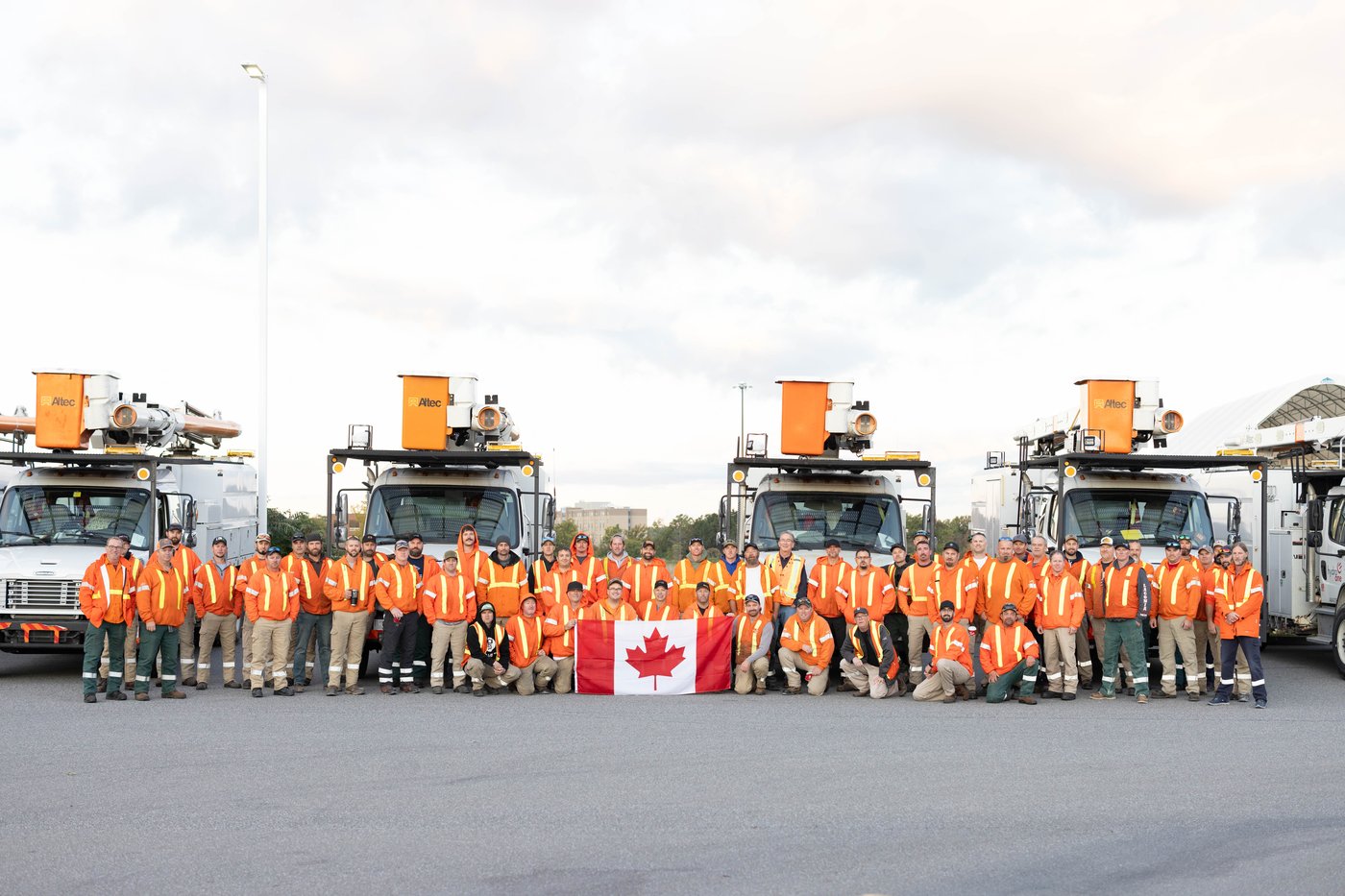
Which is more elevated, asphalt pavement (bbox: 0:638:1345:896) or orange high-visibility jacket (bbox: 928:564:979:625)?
orange high-visibility jacket (bbox: 928:564:979:625)

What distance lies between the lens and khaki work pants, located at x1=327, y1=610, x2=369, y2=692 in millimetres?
14047

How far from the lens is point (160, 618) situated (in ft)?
45.2

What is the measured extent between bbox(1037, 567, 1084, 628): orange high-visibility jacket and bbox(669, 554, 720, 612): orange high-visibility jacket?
376 centimetres

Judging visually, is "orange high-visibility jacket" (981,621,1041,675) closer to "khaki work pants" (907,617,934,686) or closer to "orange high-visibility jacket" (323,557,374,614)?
"khaki work pants" (907,617,934,686)

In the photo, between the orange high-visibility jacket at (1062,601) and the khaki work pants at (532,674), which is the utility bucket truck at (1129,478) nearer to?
the orange high-visibility jacket at (1062,601)

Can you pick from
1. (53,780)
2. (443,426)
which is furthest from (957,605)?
(53,780)

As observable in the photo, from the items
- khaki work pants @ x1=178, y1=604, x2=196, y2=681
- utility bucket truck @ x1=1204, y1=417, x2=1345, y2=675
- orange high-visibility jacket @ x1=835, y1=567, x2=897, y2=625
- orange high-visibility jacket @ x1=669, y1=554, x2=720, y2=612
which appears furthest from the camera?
utility bucket truck @ x1=1204, y1=417, x2=1345, y2=675

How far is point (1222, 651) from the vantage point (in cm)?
1393

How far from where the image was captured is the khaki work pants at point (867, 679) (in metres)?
13.9

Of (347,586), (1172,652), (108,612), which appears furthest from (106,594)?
(1172,652)

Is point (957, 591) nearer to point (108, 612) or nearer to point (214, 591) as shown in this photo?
point (214, 591)

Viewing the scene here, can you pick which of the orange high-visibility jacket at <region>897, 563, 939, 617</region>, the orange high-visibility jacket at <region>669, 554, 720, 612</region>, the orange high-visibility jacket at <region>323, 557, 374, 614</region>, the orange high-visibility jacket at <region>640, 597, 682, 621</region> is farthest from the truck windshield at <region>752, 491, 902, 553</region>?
the orange high-visibility jacket at <region>323, 557, 374, 614</region>

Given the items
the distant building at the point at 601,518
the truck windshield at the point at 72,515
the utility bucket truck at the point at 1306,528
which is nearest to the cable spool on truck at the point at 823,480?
the utility bucket truck at the point at 1306,528

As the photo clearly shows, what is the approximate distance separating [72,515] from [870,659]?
33.0ft
